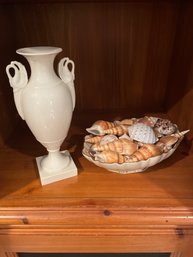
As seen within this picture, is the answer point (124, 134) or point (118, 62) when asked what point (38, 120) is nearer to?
point (124, 134)

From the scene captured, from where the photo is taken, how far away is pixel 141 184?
0.51m

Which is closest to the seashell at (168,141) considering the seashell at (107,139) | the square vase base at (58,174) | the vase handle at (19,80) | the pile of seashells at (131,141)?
the pile of seashells at (131,141)

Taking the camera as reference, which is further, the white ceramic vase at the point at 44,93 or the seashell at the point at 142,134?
the seashell at the point at 142,134

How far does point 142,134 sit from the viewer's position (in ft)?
1.77

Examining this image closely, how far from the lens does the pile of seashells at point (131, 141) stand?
19.6 inches

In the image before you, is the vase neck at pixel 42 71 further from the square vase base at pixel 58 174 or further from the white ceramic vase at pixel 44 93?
the square vase base at pixel 58 174

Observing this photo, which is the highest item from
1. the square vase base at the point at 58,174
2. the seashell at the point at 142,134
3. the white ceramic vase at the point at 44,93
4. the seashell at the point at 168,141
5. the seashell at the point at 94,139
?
the white ceramic vase at the point at 44,93

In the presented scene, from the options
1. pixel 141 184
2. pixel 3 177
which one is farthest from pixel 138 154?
pixel 3 177

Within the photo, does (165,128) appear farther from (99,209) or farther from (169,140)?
(99,209)

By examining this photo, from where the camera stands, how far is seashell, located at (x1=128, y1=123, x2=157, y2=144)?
0.53m

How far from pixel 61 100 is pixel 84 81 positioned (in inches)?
14.6

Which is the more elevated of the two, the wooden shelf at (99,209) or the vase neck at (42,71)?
the vase neck at (42,71)

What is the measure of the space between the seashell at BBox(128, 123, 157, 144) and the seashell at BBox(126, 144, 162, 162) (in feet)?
0.08

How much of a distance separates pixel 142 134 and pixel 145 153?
0.19 feet
